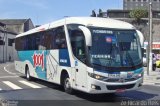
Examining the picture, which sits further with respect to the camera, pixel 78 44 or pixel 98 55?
pixel 78 44

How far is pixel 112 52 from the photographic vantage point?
1350 centimetres

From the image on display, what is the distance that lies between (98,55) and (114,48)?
2.22ft

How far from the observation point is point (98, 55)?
13.4 meters

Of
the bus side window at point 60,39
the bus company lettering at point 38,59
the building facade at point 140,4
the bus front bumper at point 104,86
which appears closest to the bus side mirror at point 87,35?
the bus front bumper at point 104,86

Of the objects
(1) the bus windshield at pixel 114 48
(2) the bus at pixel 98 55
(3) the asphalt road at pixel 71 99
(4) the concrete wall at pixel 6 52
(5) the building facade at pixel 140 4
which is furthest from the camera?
(4) the concrete wall at pixel 6 52

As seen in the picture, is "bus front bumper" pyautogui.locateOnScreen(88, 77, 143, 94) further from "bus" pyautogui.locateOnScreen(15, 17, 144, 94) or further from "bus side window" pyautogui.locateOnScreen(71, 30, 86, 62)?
"bus side window" pyautogui.locateOnScreen(71, 30, 86, 62)

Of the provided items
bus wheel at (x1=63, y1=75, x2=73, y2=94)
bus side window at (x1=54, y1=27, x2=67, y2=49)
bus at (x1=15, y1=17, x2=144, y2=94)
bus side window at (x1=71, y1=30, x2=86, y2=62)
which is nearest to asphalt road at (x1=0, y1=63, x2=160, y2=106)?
bus wheel at (x1=63, y1=75, x2=73, y2=94)

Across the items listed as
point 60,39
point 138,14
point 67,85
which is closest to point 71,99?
point 67,85

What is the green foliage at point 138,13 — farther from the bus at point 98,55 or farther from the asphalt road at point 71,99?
the asphalt road at point 71,99

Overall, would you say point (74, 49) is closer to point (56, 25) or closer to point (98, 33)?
point (98, 33)

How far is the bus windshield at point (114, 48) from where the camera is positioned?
13344 mm

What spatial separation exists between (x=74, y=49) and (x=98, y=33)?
1.36 metres

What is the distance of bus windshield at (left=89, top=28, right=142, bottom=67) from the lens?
43.8ft

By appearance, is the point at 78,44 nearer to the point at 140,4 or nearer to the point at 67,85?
the point at 67,85
